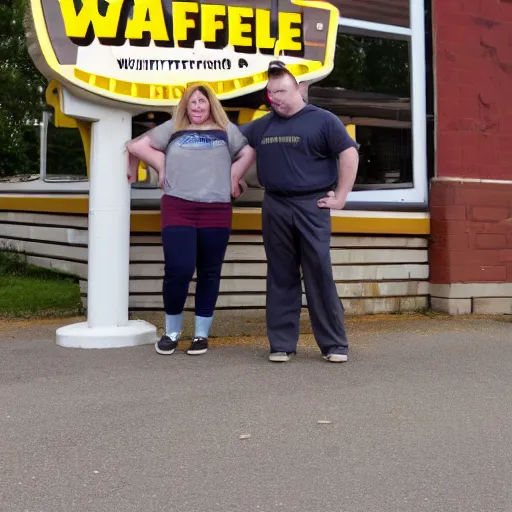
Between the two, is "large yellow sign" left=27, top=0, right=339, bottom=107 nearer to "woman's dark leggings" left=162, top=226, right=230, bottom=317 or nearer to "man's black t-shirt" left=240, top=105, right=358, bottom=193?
"man's black t-shirt" left=240, top=105, right=358, bottom=193

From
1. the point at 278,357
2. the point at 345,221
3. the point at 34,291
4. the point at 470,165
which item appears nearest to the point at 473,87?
the point at 470,165

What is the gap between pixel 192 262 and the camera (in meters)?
4.96

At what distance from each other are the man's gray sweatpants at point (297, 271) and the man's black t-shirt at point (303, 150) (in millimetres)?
99

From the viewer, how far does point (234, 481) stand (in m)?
2.95

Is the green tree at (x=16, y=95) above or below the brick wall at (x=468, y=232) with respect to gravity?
above

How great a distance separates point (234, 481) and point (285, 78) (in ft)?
8.47

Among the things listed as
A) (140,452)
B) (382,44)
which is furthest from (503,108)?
(140,452)

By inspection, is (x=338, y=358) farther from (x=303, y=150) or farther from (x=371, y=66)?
(x=371, y=66)

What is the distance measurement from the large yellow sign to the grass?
2.26 metres

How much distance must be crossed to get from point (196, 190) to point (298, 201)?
0.61m

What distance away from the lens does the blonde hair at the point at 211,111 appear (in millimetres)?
4984

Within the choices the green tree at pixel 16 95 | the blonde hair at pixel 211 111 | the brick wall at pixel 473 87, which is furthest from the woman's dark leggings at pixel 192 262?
the green tree at pixel 16 95

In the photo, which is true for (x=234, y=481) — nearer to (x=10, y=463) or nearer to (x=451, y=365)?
(x=10, y=463)

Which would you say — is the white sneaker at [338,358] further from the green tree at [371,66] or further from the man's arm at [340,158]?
the green tree at [371,66]
